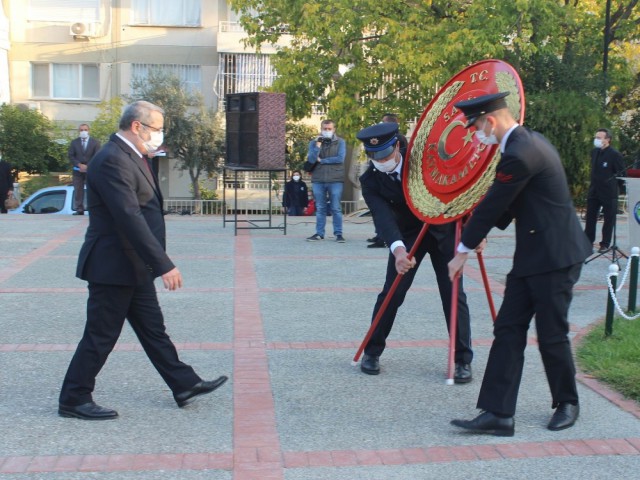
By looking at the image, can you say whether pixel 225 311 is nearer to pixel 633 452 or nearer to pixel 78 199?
pixel 633 452

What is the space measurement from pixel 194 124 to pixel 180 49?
17.9 feet

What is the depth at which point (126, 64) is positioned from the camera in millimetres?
28438

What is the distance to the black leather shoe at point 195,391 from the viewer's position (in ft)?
17.0

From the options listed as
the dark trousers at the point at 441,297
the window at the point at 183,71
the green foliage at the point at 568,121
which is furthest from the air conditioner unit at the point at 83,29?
the dark trousers at the point at 441,297

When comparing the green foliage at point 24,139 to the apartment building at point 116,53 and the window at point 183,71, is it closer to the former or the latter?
the apartment building at point 116,53

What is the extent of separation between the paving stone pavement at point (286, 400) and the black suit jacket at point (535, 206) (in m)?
1.05

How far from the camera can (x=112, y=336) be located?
5.00 metres

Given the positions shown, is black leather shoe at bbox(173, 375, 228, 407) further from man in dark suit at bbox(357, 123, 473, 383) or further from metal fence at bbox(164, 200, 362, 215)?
metal fence at bbox(164, 200, 362, 215)

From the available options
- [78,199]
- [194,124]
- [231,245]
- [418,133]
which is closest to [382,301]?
[418,133]

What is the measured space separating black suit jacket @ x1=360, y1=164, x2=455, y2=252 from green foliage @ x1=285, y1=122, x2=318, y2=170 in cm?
1961

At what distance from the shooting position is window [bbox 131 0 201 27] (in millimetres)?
28312

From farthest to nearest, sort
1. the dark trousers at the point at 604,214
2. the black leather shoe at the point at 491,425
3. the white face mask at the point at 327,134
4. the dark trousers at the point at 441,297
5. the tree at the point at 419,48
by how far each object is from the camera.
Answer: the tree at the point at 419,48 < the white face mask at the point at 327,134 < the dark trousers at the point at 604,214 < the dark trousers at the point at 441,297 < the black leather shoe at the point at 491,425

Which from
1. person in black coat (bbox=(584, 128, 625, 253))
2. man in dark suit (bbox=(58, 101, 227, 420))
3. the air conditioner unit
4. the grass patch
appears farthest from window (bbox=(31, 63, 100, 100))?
man in dark suit (bbox=(58, 101, 227, 420))

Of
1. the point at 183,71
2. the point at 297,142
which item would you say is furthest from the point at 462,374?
the point at 183,71
